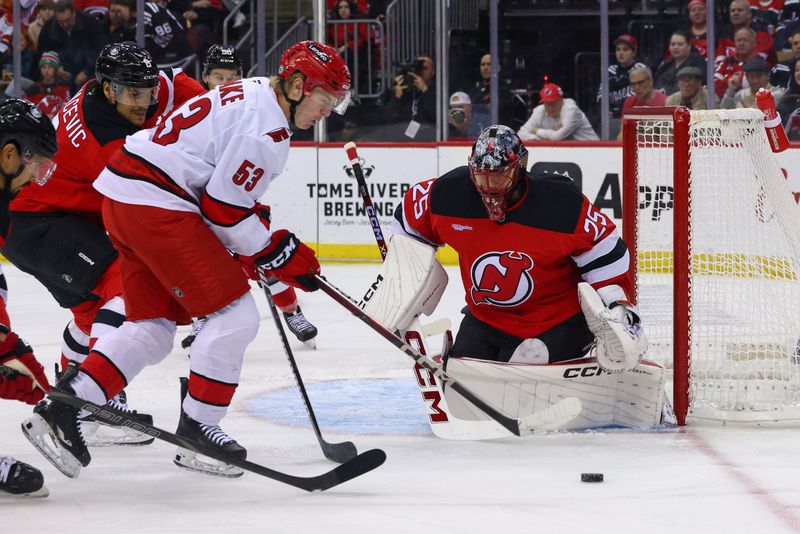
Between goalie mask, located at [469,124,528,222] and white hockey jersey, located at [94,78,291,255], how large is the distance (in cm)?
61

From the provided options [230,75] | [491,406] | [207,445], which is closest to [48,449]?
[207,445]

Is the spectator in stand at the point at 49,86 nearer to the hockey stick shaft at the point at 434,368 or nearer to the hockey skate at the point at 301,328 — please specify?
the hockey skate at the point at 301,328

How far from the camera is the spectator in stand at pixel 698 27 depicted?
23.2ft

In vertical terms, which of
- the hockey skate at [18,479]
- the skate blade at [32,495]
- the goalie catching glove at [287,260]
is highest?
the goalie catching glove at [287,260]

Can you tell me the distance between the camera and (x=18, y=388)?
253cm

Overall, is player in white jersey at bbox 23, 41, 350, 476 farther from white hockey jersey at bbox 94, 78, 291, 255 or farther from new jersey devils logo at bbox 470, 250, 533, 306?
new jersey devils logo at bbox 470, 250, 533, 306

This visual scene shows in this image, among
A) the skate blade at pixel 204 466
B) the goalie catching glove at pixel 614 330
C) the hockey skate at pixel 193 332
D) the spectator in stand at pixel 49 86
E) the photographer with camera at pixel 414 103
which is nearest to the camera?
the skate blade at pixel 204 466

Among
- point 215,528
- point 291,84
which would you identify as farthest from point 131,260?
point 215,528

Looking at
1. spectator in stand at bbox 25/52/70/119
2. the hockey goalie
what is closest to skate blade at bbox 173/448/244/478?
the hockey goalie

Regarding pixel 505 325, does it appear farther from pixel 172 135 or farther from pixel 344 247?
pixel 344 247

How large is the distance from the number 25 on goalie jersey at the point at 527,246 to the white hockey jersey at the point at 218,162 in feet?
2.41

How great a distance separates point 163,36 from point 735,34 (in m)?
3.49

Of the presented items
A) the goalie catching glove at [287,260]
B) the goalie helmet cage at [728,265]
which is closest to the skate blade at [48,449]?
the goalie catching glove at [287,260]

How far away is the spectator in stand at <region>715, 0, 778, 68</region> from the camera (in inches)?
278
